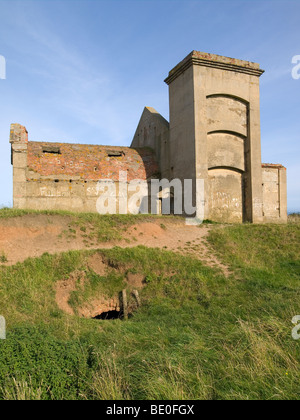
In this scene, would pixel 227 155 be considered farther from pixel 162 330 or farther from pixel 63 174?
pixel 162 330

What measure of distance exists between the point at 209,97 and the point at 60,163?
1001cm

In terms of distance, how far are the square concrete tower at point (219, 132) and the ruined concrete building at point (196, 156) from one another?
0.19ft

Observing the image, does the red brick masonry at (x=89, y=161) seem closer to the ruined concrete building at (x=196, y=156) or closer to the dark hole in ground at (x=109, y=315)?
the ruined concrete building at (x=196, y=156)

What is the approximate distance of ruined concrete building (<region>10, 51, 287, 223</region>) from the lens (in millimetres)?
19609

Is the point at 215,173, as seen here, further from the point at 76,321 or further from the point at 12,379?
the point at 12,379

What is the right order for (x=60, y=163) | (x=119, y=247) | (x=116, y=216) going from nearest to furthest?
1. (x=119, y=247)
2. (x=116, y=216)
3. (x=60, y=163)

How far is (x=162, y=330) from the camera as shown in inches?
319

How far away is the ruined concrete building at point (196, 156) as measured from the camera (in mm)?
19609

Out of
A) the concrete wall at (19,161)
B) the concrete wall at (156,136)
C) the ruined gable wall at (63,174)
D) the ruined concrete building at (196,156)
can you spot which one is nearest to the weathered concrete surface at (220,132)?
the ruined concrete building at (196,156)

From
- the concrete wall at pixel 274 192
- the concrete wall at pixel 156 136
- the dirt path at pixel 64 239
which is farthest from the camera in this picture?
the concrete wall at pixel 274 192

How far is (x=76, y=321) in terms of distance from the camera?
28.7 feet

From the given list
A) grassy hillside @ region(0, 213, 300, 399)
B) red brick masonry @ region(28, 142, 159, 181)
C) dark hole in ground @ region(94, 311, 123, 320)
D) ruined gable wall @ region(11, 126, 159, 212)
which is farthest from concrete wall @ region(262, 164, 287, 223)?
dark hole in ground @ region(94, 311, 123, 320)

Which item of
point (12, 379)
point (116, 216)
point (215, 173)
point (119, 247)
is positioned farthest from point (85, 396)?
point (215, 173)

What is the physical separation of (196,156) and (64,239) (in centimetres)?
951
